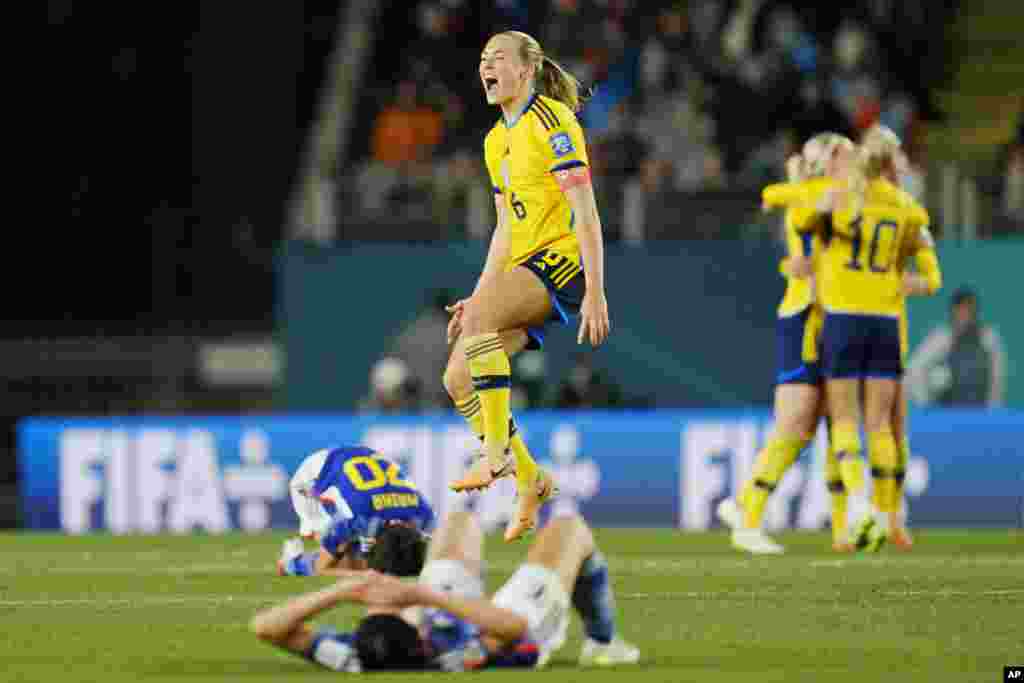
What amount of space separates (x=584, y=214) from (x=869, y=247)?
338 cm

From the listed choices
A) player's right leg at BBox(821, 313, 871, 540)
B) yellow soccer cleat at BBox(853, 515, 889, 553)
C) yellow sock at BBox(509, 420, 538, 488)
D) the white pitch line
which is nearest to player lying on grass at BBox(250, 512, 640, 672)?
the white pitch line

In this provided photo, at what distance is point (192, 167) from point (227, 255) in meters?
1.63

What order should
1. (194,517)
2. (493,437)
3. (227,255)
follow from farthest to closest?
(227,255)
(194,517)
(493,437)

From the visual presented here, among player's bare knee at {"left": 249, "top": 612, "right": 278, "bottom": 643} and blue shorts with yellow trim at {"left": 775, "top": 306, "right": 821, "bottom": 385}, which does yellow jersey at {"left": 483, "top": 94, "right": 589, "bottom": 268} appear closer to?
blue shorts with yellow trim at {"left": 775, "top": 306, "right": 821, "bottom": 385}

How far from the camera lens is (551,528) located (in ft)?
25.9

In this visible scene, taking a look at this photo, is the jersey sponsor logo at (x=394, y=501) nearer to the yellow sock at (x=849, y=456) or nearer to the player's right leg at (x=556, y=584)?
the player's right leg at (x=556, y=584)

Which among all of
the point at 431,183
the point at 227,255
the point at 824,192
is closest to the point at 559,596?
the point at 824,192

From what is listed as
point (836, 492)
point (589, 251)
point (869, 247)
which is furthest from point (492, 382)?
point (836, 492)

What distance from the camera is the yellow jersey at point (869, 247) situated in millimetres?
13516

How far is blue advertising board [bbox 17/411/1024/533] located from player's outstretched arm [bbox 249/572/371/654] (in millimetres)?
10636

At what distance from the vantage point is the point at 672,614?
1012cm

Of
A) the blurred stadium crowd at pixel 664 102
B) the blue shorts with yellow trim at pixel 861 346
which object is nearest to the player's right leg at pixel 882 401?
the blue shorts with yellow trim at pixel 861 346

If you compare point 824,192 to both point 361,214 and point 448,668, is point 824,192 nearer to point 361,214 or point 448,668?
point 448,668

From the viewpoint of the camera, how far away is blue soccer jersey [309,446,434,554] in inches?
374
